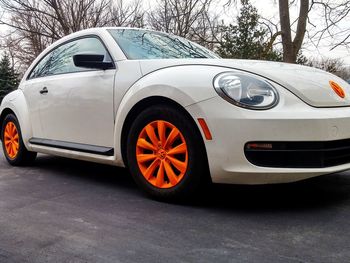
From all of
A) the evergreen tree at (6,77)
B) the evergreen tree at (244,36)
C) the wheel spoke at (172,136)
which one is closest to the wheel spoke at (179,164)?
the wheel spoke at (172,136)

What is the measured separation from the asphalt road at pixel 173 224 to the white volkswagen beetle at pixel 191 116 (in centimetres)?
26

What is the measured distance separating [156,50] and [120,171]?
1.42 metres

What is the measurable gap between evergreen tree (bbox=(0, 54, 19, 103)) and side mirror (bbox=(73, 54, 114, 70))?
27.8 m

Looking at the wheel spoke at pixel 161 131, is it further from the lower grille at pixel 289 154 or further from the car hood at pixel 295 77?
the lower grille at pixel 289 154

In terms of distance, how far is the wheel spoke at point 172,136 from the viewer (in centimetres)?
307

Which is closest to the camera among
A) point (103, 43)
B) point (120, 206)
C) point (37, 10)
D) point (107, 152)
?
point (120, 206)

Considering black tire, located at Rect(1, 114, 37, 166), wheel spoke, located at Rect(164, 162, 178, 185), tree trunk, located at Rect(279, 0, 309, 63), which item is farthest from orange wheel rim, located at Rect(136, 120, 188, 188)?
tree trunk, located at Rect(279, 0, 309, 63)

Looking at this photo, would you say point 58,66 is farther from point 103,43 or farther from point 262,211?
point 262,211

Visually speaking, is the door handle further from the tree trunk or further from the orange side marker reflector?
the tree trunk

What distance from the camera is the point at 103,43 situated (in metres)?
3.90

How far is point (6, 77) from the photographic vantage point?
29828mm

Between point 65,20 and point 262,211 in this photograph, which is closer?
point 262,211

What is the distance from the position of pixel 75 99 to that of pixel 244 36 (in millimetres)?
14526

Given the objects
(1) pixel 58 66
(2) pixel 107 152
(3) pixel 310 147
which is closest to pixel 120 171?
(2) pixel 107 152
